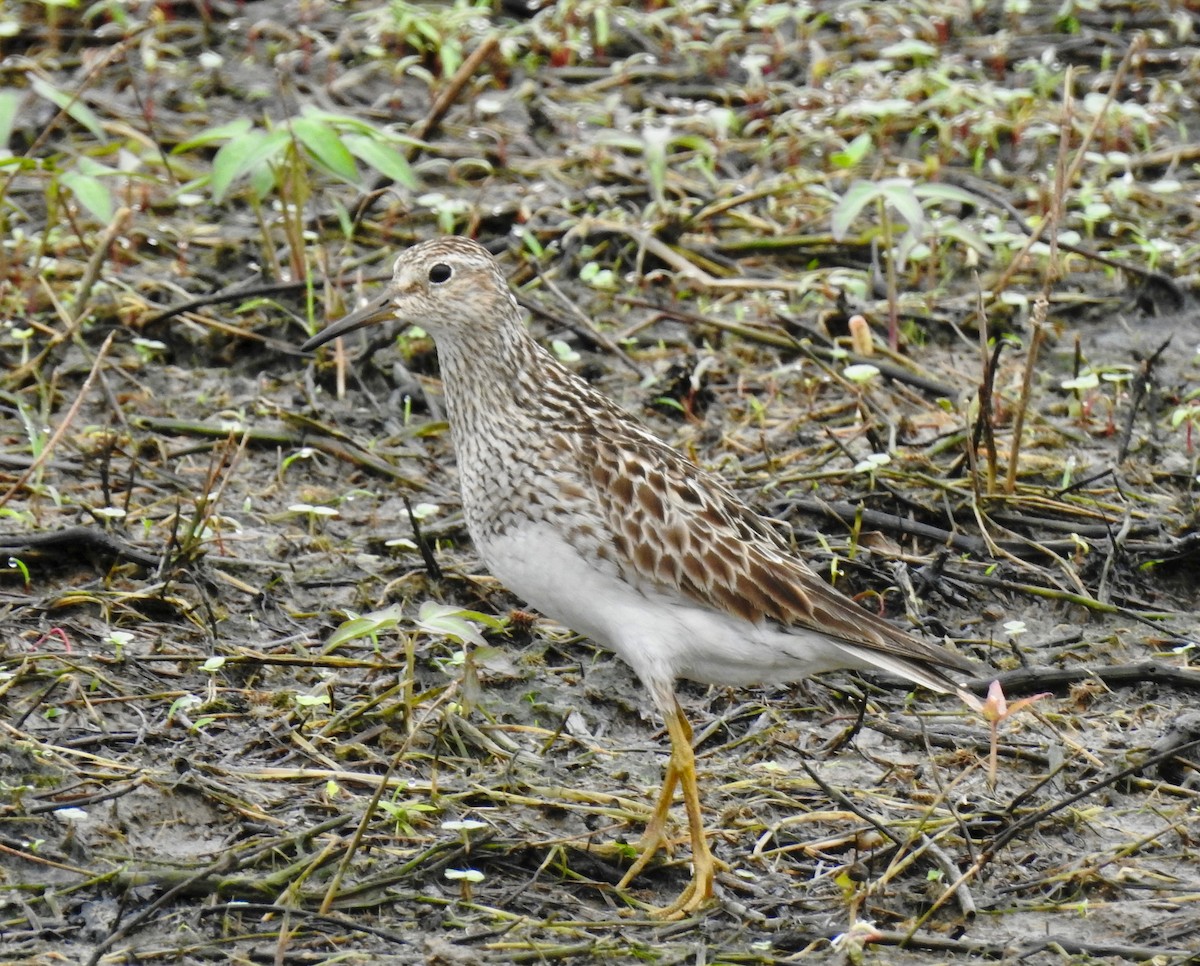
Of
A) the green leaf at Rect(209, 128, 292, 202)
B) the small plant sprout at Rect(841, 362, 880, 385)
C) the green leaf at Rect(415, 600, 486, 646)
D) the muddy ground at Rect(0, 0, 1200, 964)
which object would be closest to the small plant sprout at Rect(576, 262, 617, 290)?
the muddy ground at Rect(0, 0, 1200, 964)

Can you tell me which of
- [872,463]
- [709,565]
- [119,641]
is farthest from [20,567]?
[872,463]

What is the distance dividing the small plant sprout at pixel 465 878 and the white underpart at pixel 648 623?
29.4 inches

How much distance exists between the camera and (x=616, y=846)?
215 inches

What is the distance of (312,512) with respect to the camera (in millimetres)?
6980

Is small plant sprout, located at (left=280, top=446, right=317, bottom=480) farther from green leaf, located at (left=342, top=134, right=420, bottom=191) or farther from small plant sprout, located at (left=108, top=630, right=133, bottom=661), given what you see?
small plant sprout, located at (left=108, top=630, right=133, bottom=661)

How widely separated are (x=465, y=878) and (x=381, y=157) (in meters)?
3.51

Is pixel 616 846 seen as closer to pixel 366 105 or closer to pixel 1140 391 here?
pixel 1140 391

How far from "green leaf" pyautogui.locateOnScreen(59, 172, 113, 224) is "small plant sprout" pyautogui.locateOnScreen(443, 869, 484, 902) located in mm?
3505

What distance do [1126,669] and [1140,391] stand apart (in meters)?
1.82

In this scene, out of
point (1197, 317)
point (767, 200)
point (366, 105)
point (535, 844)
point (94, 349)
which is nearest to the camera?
point (535, 844)

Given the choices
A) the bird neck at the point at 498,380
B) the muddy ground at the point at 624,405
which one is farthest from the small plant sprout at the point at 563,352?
the bird neck at the point at 498,380

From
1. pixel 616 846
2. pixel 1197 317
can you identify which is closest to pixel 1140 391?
pixel 1197 317

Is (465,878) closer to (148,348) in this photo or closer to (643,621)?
(643,621)

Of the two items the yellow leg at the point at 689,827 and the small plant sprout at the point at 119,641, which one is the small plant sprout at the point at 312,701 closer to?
the small plant sprout at the point at 119,641
